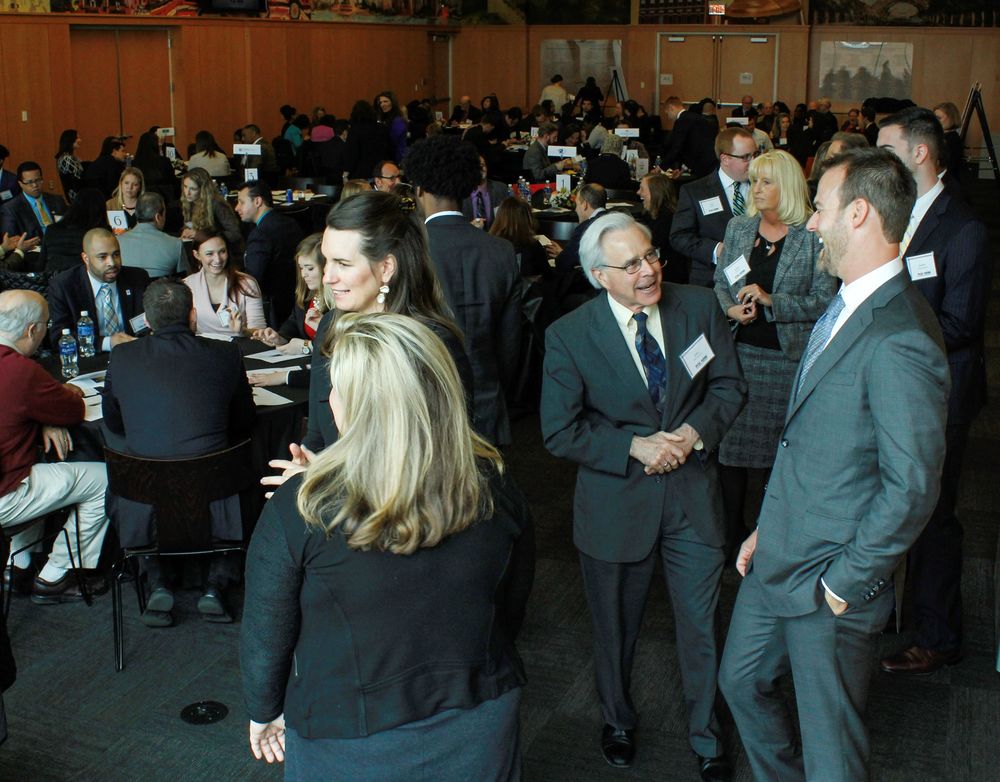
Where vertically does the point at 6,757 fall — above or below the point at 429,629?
below

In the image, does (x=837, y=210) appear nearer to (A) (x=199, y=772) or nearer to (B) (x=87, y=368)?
(A) (x=199, y=772)

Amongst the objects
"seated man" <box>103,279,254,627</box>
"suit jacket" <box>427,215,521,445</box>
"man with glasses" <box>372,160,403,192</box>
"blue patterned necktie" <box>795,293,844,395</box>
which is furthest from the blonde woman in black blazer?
"man with glasses" <box>372,160,403,192</box>

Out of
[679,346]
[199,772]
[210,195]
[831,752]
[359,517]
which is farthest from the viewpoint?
[210,195]

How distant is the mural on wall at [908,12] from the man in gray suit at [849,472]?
20.6m

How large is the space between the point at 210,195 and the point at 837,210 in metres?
5.62

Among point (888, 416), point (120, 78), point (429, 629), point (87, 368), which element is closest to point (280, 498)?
point (429, 629)

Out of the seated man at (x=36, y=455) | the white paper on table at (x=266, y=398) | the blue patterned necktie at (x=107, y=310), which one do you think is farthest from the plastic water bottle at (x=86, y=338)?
the white paper on table at (x=266, y=398)

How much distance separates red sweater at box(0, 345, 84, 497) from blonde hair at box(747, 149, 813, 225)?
265 centimetres

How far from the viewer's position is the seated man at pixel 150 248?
6.85 m

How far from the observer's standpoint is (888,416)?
7.08 ft

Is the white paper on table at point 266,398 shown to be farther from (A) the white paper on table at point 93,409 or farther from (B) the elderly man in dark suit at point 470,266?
(B) the elderly man in dark suit at point 470,266

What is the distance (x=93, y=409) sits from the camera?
436cm

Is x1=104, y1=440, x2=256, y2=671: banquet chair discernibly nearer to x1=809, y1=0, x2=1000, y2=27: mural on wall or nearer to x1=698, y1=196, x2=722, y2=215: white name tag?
x1=698, y1=196, x2=722, y2=215: white name tag

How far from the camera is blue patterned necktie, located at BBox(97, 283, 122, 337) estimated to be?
18.1ft
